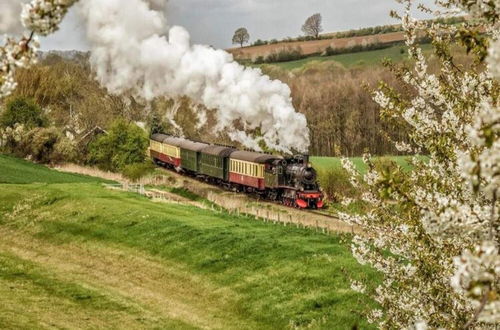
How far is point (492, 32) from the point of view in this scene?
10.7 metres

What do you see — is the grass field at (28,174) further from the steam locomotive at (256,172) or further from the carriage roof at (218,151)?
the carriage roof at (218,151)

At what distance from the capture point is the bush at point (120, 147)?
2514 inches

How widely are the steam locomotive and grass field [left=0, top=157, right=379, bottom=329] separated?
5355mm

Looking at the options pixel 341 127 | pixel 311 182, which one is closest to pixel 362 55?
pixel 341 127

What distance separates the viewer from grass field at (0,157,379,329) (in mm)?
21406

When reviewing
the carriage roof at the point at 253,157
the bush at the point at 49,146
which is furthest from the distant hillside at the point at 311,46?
the carriage roof at the point at 253,157

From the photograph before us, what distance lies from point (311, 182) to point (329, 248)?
42.2ft

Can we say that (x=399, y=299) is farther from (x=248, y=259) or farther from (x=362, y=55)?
(x=362, y=55)

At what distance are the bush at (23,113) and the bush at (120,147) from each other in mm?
8790

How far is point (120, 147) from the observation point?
64.6 metres

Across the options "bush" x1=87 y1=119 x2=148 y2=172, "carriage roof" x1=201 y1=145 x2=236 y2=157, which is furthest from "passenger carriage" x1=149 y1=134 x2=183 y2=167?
"carriage roof" x1=201 y1=145 x2=236 y2=157

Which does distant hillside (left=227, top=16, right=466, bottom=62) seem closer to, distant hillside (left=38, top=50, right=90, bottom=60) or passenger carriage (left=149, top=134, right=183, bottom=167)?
distant hillside (left=38, top=50, right=90, bottom=60)

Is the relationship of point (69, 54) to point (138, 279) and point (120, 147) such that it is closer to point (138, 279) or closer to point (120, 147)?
point (120, 147)

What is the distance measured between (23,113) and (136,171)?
18.3 m
